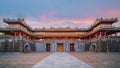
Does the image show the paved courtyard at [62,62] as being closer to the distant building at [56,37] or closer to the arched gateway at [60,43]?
the distant building at [56,37]

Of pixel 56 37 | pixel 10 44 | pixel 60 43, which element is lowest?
pixel 60 43

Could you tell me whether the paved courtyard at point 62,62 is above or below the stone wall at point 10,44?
below

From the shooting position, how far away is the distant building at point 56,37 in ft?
136

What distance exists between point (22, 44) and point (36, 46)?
1674 cm

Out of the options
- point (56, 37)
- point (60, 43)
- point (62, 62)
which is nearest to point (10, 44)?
point (60, 43)

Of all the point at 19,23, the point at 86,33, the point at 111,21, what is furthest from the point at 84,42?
the point at 19,23

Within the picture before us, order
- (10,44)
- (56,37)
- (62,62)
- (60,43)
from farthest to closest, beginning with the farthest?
(56,37)
(60,43)
(10,44)
(62,62)

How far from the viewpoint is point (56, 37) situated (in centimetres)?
6681

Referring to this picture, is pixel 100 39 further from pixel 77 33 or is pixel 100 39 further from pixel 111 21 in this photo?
pixel 77 33

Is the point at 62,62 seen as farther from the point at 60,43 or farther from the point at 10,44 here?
the point at 60,43

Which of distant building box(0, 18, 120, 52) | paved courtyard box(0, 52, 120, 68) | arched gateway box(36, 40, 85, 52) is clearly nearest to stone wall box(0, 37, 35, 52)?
distant building box(0, 18, 120, 52)

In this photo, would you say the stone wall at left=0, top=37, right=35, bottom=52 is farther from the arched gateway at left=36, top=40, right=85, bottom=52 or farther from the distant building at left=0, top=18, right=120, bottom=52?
the arched gateway at left=36, top=40, right=85, bottom=52

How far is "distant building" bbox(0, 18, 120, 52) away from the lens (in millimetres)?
41562

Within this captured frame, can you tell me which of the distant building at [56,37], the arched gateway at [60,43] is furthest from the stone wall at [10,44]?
the arched gateway at [60,43]
